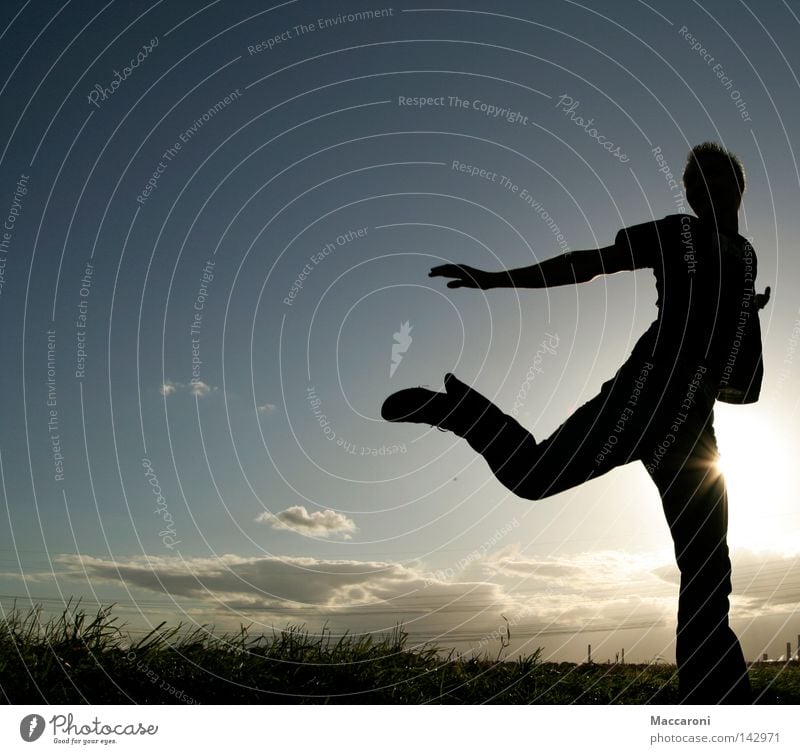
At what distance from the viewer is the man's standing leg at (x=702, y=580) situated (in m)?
6.51

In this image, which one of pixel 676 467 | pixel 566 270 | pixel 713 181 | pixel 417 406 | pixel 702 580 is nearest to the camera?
pixel 702 580

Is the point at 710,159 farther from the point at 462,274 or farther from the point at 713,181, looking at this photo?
the point at 462,274

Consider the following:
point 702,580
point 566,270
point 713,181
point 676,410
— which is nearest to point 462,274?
point 566,270

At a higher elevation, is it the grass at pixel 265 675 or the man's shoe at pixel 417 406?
the man's shoe at pixel 417 406

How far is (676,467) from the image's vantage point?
21.9 feet

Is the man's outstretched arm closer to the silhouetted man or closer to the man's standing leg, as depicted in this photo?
the silhouetted man

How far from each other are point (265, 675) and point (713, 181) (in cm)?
588

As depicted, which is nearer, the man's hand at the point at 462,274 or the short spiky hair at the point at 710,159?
the man's hand at the point at 462,274

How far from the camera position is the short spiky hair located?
7551 mm

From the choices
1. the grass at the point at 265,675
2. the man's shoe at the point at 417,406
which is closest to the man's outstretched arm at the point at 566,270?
the man's shoe at the point at 417,406

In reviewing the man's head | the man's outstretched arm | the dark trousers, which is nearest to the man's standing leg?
the dark trousers

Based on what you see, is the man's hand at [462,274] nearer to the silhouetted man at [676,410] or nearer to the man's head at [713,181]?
the silhouetted man at [676,410]

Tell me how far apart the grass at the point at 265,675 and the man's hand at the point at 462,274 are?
3528 millimetres
